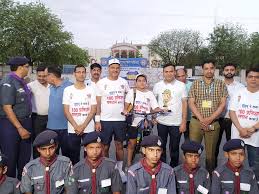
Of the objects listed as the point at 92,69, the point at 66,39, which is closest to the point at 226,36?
the point at 66,39

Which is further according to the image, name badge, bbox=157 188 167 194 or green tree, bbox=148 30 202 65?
green tree, bbox=148 30 202 65

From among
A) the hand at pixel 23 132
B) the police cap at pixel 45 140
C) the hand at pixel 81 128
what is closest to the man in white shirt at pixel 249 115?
the hand at pixel 81 128

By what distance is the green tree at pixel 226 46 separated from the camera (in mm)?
43438

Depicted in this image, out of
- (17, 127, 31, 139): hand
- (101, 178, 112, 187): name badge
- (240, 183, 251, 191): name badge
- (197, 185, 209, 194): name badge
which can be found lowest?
(197, 185, 209, 194): name badge

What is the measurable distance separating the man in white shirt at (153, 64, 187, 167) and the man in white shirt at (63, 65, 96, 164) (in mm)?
1134

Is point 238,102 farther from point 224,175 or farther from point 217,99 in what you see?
point 224,175

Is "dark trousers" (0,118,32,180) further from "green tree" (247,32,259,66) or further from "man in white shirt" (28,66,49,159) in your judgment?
"green tree" (247,32,259,66)

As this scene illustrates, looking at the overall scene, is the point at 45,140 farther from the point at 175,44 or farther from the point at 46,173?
the point at 175,44

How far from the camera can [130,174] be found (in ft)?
12.5

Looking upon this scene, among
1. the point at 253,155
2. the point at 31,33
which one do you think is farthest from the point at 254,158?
the point at 31,33

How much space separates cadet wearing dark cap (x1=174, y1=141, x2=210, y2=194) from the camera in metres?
4.02

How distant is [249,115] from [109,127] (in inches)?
82.2

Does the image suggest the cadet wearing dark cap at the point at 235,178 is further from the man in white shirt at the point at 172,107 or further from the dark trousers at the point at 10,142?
the dark trousers at the point at 10,142

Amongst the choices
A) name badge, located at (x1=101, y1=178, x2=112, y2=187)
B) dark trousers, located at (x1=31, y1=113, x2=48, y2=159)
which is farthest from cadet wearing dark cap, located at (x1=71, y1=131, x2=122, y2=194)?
dark trousers, located at (x1=31, y1=113, x2=48, y2=159)
